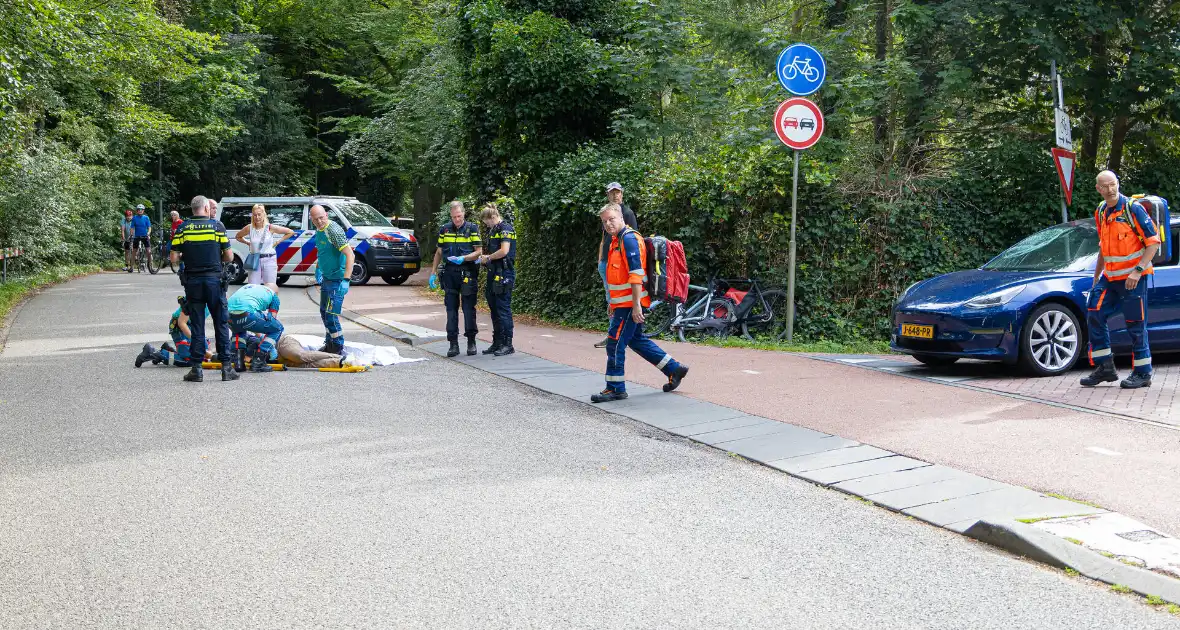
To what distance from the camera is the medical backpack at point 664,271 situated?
927 centimetres

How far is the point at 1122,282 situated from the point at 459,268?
7.27 meters

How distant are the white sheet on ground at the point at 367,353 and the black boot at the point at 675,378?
3.77 meters

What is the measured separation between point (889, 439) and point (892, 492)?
1.37 metres

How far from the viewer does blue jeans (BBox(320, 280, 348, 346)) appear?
12.2 meters

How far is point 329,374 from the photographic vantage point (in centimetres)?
1122

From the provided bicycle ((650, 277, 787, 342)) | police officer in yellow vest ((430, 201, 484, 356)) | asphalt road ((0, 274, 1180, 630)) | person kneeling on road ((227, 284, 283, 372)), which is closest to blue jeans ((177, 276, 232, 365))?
person kneeling on road ((227, 284, 283, 372))

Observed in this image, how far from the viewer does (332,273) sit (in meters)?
12.4

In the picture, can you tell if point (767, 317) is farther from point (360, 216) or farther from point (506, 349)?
point (360, 216)

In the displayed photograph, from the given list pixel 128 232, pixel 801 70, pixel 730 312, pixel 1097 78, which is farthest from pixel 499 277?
pixel 128 232

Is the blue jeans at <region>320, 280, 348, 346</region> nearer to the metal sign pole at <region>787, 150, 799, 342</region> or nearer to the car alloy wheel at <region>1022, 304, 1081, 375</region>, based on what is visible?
the metal sign pole at <region>787, 150, 799, 342</region>

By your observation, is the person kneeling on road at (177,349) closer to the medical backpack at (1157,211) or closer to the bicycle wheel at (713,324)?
the bicycle wheel at (713,324)

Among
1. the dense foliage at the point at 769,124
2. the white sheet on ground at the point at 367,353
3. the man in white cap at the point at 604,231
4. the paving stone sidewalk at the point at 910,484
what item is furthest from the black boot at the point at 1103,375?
the white sheet on ground at the point at 367,353

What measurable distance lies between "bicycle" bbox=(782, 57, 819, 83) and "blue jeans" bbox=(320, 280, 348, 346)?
576 cm

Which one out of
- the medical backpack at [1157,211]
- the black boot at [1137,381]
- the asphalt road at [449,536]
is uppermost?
the medical backpack at [1157,211]
